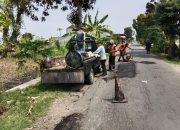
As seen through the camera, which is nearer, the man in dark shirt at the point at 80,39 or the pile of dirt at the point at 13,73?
the man in dark shirt at the point at 80,39

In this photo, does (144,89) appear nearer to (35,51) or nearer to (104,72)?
(104,72)

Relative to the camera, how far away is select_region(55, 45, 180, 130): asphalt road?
10711 mm

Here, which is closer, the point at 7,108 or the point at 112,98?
the point at 7,108

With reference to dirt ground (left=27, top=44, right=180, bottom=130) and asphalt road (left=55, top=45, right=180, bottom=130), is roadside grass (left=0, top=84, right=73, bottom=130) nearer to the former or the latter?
dirt ground (left=27, top=44, right=180, bottom=130)

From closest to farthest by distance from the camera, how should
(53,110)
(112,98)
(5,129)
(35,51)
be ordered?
(5,129) < (53,110) < (112,98) < (35,51)

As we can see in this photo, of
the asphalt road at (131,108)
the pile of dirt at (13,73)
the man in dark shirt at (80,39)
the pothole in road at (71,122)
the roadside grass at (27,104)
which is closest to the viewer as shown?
the pothole in road at (71,122)

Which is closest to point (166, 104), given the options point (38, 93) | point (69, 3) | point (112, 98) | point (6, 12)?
point (112, 98)

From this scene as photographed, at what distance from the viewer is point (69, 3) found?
107ft

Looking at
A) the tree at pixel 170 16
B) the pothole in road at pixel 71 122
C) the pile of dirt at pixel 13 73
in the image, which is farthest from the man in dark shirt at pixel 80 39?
the tree at pixel 170 16

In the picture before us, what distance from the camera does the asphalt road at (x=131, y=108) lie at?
35.1ft

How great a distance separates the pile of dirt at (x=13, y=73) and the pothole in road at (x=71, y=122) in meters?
8.20

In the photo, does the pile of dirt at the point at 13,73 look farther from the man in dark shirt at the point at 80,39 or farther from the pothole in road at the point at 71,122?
the pothole in road at the point at 71,122

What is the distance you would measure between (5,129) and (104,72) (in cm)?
989

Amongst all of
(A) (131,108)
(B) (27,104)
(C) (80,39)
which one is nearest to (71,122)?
(A) (131,108)
